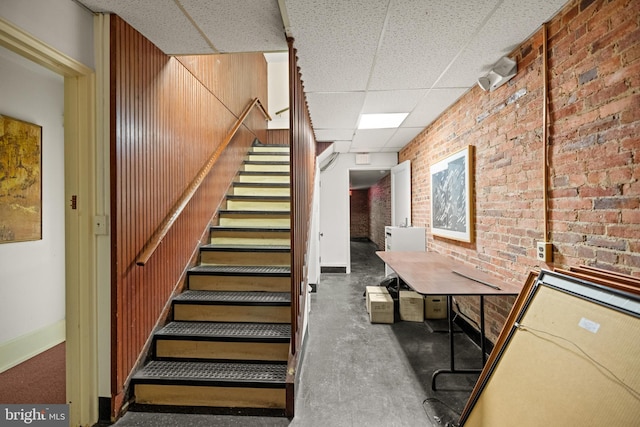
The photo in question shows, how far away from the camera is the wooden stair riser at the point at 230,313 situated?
2.38 metres

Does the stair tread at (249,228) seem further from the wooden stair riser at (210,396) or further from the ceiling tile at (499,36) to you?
the ceiling tile at (499,36)

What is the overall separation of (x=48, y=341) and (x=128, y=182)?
6.69ft

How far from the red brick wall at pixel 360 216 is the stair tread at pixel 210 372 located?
37.7 feet

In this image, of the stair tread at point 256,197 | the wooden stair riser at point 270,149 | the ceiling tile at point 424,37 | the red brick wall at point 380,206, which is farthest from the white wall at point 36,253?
the red brick wall at point 380,206

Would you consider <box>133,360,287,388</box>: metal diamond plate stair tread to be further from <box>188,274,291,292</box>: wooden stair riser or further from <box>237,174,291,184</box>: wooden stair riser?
<box>237,174,291,184</box>: wooden stair riser

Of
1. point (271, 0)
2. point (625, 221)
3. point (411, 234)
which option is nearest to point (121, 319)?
point (271, 0)

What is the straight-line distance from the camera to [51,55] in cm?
153

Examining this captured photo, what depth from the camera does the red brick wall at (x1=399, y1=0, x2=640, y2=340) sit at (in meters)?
1.39

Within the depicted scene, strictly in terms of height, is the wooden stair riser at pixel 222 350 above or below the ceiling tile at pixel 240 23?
below

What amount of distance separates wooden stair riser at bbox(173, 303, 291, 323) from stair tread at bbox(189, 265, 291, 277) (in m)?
0.32

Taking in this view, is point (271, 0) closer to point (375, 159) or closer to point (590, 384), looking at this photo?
point (590, 384)

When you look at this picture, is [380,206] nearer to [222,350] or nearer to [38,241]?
[222,350]

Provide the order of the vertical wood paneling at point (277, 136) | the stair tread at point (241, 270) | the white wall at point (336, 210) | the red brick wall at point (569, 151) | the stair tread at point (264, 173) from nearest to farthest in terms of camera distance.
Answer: the red brick wall at point (569, 151), the stair tread at point (241, 270), the stair tread at point (264, 173), the vertical wood paneling at point (277, 136), the white wall at point (336, 210)

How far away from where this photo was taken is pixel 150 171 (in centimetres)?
215
